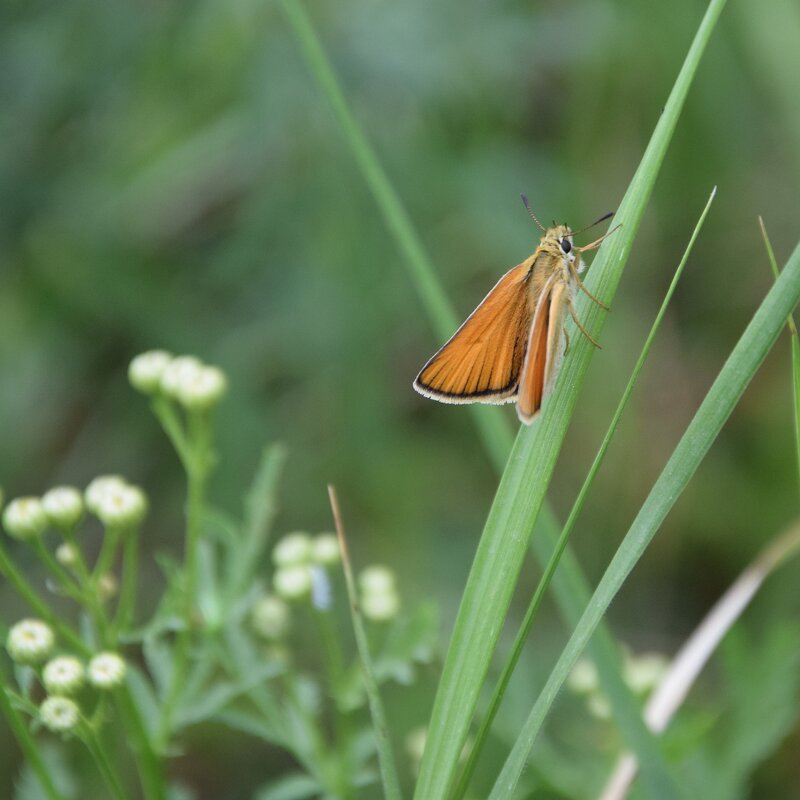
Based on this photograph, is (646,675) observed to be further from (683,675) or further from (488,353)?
(488,353)

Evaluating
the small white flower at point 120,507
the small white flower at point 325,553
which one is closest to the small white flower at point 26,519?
the small white flower at point 120,507

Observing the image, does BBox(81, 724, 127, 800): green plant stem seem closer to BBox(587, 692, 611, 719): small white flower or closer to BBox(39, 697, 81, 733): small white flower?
BBox(39, 697, 81, 733): small white flower

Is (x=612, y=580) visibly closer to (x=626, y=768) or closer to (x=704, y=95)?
(x=626, y=768)

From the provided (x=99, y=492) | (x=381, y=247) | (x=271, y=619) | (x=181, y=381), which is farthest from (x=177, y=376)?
(x=381, y=247)

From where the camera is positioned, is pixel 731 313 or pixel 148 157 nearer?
pixel 148 157

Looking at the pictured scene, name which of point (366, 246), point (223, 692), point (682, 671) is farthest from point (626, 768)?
point (366, 246)

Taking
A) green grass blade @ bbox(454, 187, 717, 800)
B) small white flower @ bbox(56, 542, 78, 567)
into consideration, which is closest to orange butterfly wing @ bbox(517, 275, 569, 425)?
green grass blade @ bbox(454, 187, 717, 800)
